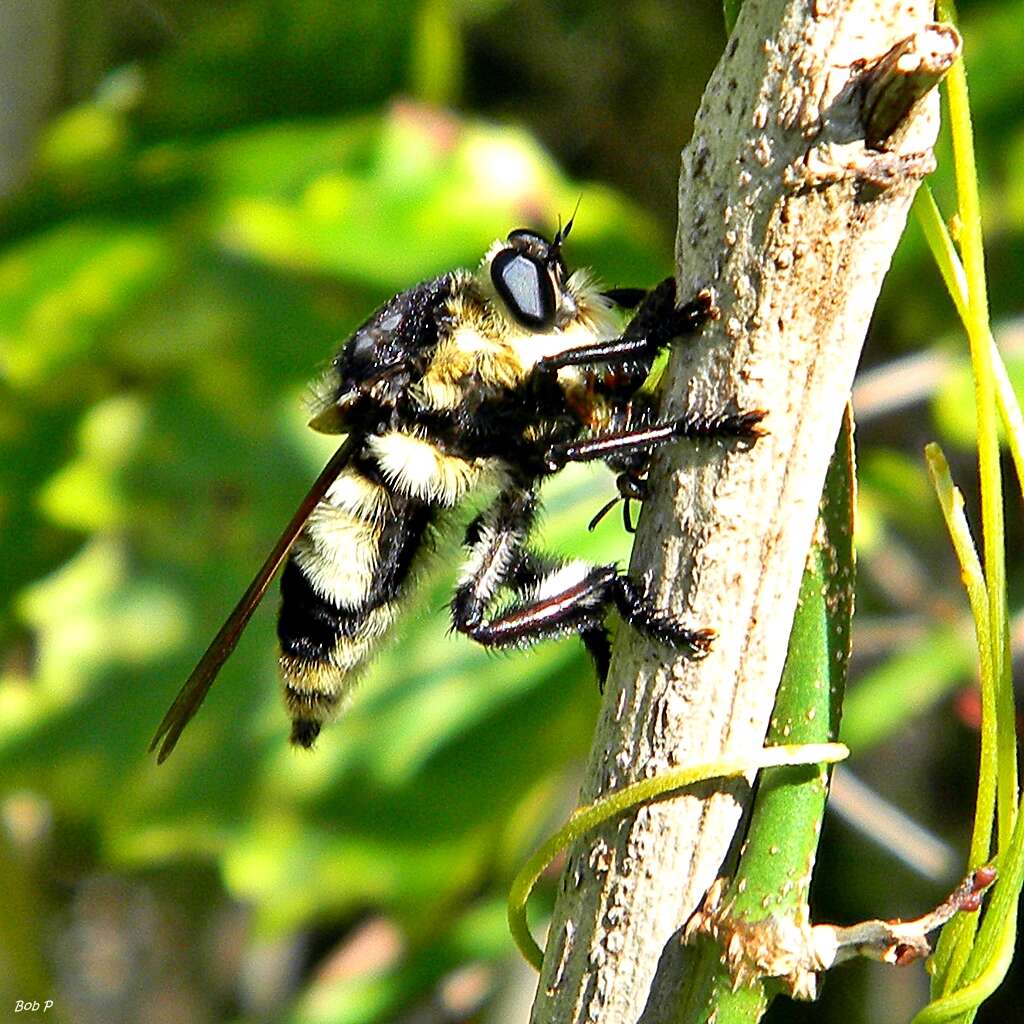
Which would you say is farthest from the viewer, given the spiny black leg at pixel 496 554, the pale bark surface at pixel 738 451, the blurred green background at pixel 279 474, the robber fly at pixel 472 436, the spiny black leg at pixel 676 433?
the blurred green background at pixel 279 474

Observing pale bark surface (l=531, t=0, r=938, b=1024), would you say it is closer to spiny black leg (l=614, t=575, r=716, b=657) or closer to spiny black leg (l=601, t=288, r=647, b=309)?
spiny black leg (l=614, t=575, r=716, b=657)

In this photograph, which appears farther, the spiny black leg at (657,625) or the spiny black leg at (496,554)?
the spiny black leg at (496,554)

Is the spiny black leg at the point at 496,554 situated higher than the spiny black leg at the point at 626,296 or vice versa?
the spiny black leg at the point at 626,296

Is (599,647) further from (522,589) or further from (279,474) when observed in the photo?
(279,474)

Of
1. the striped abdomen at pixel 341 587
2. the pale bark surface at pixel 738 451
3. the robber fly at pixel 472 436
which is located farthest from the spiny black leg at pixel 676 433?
the striped abdomen at pixel 341 587

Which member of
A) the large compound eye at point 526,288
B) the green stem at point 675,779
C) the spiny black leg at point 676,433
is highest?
the large compound eye at point 526,288

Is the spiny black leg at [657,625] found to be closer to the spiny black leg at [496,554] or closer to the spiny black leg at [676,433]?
the spiny black leg at [676,433]
